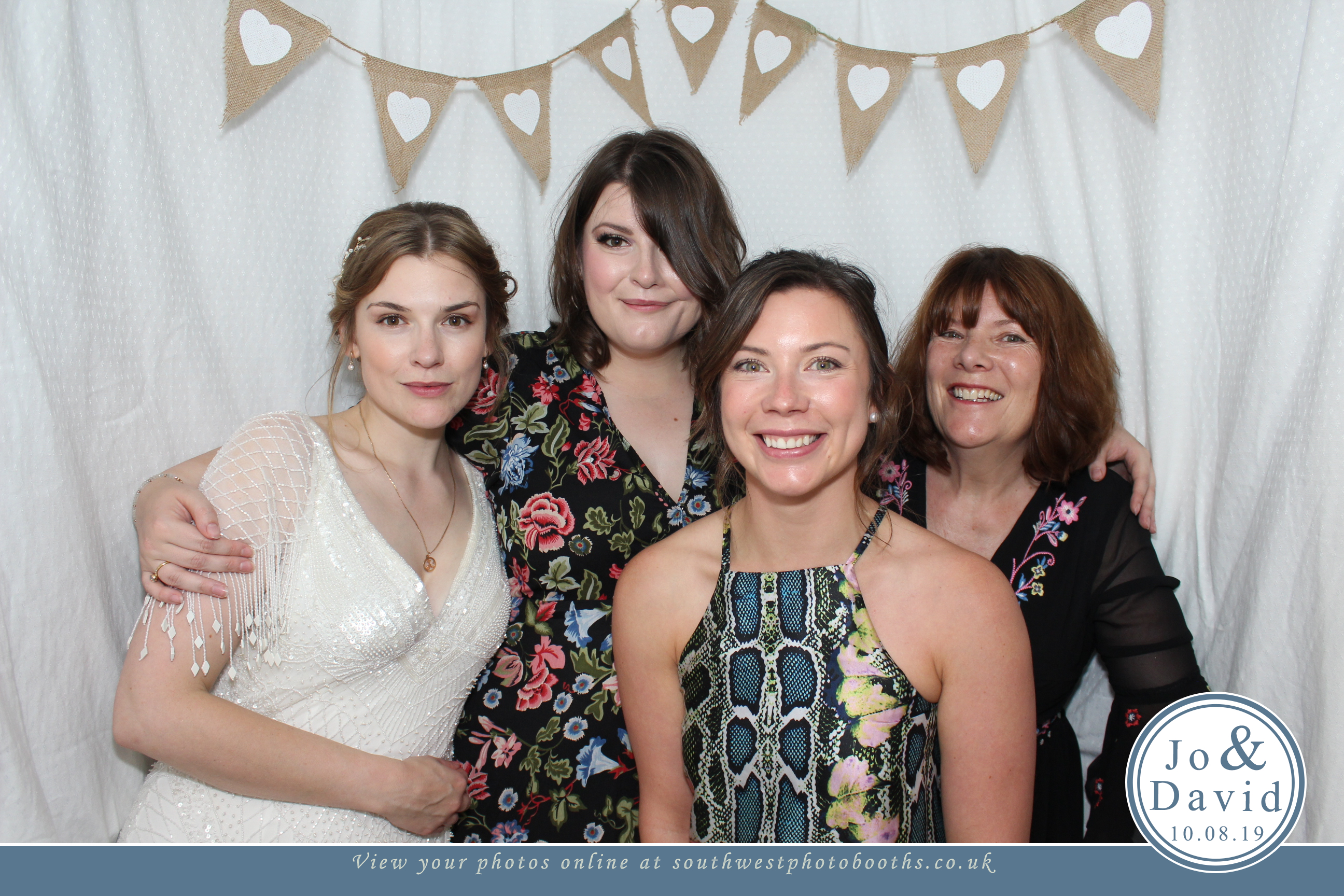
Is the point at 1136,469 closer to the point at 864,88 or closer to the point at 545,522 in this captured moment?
the point at 864,88

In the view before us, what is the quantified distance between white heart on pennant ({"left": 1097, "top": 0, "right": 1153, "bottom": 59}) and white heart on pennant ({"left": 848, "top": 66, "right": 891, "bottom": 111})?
1.23 feet

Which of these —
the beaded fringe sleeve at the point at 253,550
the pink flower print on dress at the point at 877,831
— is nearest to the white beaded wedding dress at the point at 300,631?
the beaded fringe sleeve at the point at 253,550

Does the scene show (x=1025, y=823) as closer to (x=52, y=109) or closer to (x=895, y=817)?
(x=895, y=817)

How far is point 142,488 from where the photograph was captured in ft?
4.67

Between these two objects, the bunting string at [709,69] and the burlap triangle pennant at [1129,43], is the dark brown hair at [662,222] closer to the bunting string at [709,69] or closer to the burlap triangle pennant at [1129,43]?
the bunting string at [709,69]

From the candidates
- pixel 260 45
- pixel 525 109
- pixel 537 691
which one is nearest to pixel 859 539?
pixel 537 691

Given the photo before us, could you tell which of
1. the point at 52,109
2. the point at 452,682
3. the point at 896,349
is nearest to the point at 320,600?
the point at 452,682

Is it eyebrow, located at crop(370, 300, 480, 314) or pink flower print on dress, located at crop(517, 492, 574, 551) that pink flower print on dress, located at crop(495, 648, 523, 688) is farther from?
eyebrow, located at crop(370, 300, 480, 314)

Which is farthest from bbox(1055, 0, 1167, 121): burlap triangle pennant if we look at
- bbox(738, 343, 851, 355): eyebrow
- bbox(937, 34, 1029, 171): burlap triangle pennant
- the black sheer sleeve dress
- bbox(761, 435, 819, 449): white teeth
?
bbox(761, 435, 819, 449): white teeth

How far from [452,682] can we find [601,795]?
316 mm

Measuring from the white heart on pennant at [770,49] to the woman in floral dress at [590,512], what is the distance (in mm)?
388

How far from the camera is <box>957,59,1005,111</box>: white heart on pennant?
1666 millimetres

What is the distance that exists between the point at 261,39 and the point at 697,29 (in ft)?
2.59

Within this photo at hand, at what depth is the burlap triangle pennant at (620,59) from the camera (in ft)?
5.93
